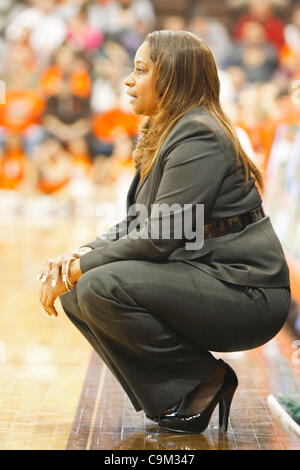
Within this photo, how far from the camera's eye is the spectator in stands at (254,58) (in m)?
8.52

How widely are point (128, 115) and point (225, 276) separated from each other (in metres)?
6.66

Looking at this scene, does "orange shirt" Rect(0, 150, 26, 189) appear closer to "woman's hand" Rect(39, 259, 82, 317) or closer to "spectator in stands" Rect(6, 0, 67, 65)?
"spectator in stands" Rect(6, 0, 67, 65)

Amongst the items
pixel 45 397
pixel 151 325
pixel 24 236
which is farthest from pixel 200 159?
pixel 24 236

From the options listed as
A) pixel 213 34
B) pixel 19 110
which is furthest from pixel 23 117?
pixel 213 34

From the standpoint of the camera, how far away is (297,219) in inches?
141

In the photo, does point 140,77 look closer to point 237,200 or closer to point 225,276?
point 237,200

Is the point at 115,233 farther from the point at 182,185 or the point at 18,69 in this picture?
the point at 18,69

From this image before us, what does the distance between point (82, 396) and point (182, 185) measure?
909mm

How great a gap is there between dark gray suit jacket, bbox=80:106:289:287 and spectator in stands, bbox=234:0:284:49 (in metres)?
7.43

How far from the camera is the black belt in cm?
208

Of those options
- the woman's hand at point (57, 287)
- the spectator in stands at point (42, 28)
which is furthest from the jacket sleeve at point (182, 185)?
the spectator in stands at point (42, 28)

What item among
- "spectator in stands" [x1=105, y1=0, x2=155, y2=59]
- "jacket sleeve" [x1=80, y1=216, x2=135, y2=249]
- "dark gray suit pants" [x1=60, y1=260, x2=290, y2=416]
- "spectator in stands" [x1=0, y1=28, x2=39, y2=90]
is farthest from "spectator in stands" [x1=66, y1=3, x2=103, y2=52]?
"dark gray suit pants" [x1=60, y1=260, x2=290, y2=416]

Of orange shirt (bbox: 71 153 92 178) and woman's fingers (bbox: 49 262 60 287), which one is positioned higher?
woman's fingers (bbox: 49 262 60 287)

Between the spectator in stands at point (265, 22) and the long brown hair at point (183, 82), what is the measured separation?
7339 mm
